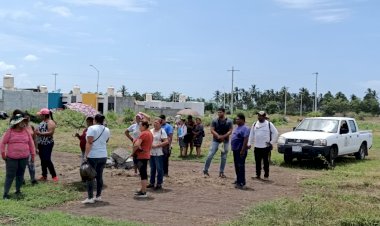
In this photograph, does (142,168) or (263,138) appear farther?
(263,138)

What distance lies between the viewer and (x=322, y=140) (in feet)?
51.6

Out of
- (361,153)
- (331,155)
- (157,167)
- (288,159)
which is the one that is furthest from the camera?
(361,153)

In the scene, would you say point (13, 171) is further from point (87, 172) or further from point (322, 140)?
point (322, 140)

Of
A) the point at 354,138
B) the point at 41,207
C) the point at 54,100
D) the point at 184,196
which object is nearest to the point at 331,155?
the point at 354,138

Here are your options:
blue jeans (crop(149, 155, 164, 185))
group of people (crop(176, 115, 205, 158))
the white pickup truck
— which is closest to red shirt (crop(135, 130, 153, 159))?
blue jeans (crop(149, 155, 164, 185))

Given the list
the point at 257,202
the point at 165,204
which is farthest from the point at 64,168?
the point at 257,202

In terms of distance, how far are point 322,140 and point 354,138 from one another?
2.93m

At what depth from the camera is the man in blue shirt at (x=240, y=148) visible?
38.0 ft

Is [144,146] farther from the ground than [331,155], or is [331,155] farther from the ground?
[144,146]

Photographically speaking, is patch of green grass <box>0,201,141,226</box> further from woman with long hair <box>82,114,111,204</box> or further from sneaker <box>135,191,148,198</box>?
sneaker <box>135,191,148,198</box>

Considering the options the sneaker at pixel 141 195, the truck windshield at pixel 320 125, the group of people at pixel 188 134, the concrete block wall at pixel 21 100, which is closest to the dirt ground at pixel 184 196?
the sneaker at pixel 141 195

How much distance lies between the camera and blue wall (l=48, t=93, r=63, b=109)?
240 feet

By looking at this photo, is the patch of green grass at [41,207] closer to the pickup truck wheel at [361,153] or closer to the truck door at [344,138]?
the truck door at [344,138]

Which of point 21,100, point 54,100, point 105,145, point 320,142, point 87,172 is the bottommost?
point 87,172
